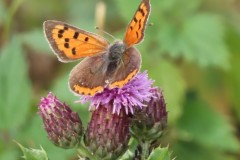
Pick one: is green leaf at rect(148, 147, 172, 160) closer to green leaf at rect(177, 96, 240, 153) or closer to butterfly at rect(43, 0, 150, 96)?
butterfly at rect(43, 0, 150, 96)

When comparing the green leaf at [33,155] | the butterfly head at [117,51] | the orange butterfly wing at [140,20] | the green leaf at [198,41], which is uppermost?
the green leaf at [198,41]

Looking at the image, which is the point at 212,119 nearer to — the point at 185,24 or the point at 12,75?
the point at 185,24

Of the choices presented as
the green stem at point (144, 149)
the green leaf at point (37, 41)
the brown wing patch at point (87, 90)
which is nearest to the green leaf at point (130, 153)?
the green stem at point (144, 149)

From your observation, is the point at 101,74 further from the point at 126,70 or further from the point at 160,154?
the point at 160,154

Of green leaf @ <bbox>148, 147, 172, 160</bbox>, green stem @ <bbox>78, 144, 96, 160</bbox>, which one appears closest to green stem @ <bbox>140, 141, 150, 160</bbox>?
green leaf @ <bbox>148, 147, 172, 160</bbox>

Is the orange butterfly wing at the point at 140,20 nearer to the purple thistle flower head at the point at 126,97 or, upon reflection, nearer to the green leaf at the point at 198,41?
the purple thistle flower head at the point at 126,97

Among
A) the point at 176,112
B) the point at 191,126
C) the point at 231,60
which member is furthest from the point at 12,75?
the point at 231,60
